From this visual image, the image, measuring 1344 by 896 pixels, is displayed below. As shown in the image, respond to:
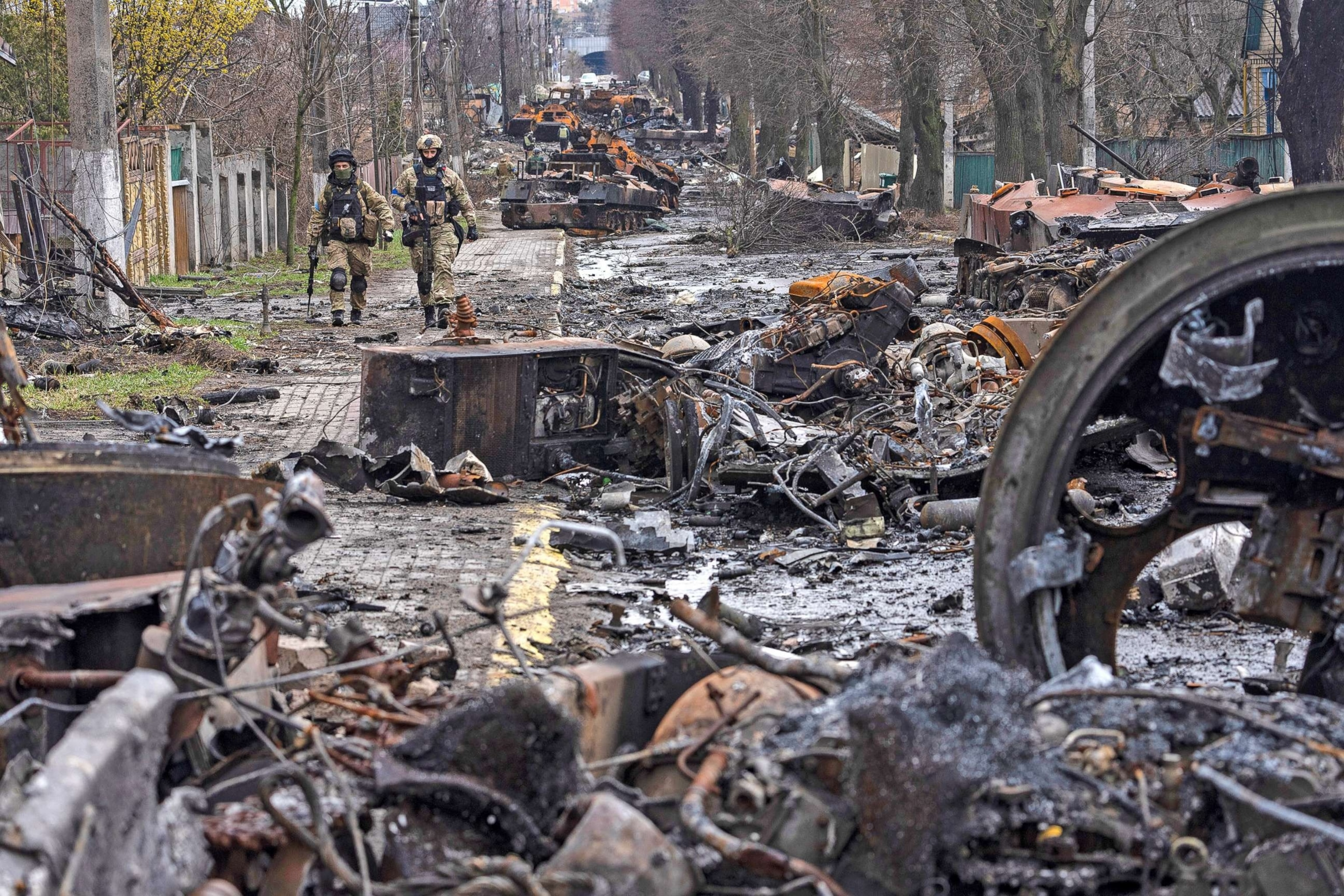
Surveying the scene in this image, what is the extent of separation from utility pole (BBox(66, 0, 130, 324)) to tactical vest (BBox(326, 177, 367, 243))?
2524mm

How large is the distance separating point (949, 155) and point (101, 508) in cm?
4333

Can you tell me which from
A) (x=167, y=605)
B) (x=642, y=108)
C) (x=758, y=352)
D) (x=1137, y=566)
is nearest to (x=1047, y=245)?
(x=758, y=352)

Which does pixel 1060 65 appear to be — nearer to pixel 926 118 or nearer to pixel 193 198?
pixel 926 118

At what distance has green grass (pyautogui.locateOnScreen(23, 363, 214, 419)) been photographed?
12.0m

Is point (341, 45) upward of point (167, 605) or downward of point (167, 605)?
upward

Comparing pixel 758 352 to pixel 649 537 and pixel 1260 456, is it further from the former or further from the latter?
pixel 1260 456

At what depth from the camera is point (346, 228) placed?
57.7 feet

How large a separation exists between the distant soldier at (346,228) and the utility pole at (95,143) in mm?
2415

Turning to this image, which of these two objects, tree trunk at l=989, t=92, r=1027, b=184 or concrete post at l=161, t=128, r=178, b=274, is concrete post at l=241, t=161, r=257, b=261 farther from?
tree trunk at l=989, t=92, r=1027, b=184

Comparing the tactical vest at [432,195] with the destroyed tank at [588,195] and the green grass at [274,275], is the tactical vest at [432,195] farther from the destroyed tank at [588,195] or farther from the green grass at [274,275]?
the destroyed tank at [588,195]

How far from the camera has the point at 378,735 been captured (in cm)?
372

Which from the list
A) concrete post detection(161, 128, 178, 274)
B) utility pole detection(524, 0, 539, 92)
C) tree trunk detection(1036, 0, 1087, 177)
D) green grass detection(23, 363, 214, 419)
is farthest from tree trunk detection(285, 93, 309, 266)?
utility pole detection(524, 0, 539, 92)

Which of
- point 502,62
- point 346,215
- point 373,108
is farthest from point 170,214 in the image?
point 502,62

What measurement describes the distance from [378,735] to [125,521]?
4.16 feet
